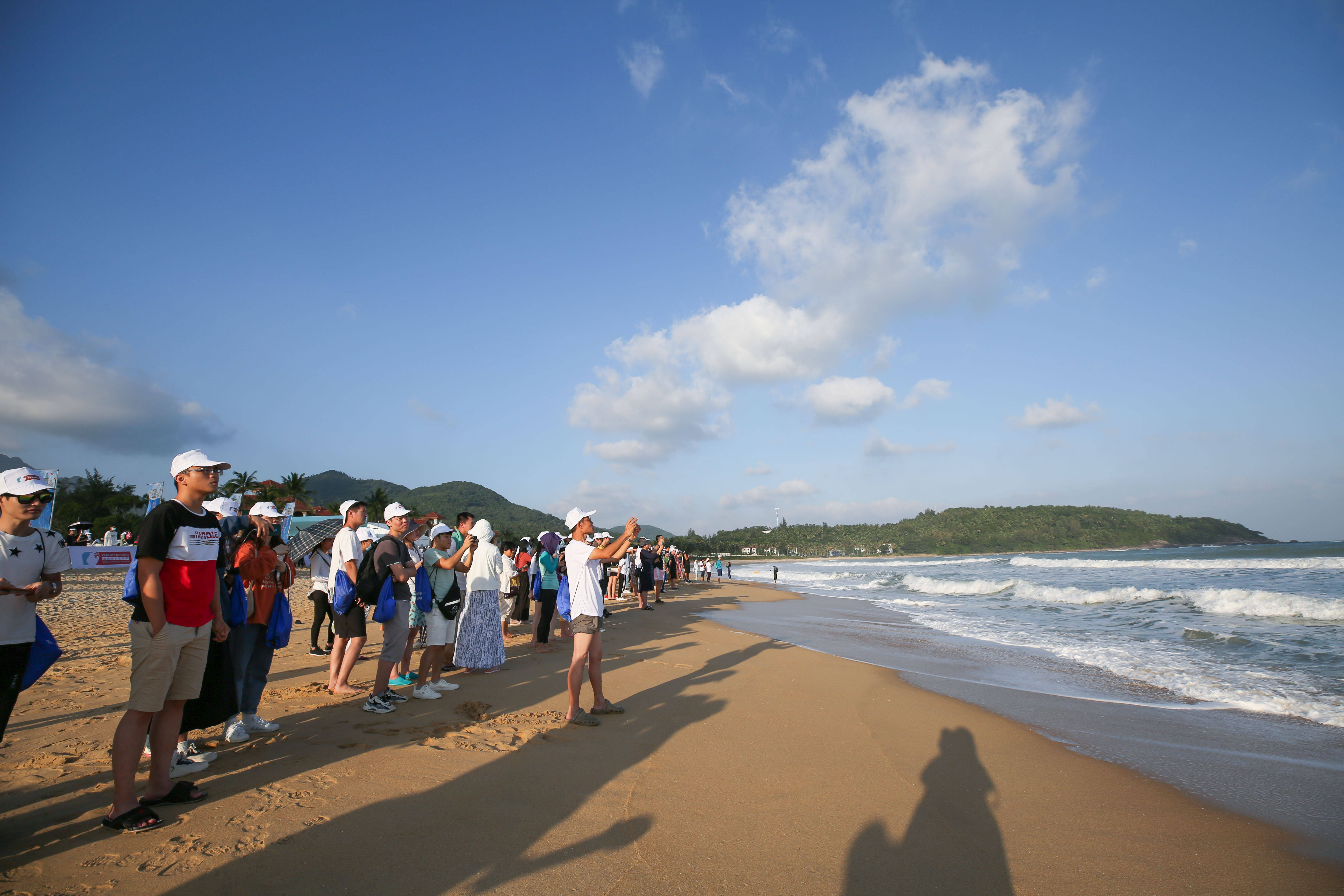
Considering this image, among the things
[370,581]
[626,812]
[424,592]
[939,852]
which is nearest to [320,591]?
[424,592]

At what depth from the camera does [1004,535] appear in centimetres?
11431

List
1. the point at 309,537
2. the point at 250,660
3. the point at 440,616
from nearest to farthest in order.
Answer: the point at 250,660
the point at 440,616
the point at 309,537

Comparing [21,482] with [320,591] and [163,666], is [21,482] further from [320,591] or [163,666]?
[320,591]

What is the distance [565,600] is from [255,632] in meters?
2.42

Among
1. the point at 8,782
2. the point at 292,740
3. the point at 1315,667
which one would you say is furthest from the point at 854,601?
the point at 8,782

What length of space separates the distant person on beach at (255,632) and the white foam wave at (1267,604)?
1836 centimetres

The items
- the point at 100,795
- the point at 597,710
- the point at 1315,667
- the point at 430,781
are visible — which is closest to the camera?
the point at 100,795

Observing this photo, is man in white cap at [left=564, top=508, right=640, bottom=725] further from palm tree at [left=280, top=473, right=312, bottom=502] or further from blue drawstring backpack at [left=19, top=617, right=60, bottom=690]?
palm tree at [left=280, top=473, right=312, bottom=502]

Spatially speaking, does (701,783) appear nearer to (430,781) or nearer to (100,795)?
(430,781)

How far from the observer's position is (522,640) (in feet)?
33.6

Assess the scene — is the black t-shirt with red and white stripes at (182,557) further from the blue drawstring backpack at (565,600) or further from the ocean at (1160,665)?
the ocean at (1160,665)

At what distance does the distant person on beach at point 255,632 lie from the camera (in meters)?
4.36

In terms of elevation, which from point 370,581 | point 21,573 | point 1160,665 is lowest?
point 1160,665

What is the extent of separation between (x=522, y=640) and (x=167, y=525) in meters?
7.71
